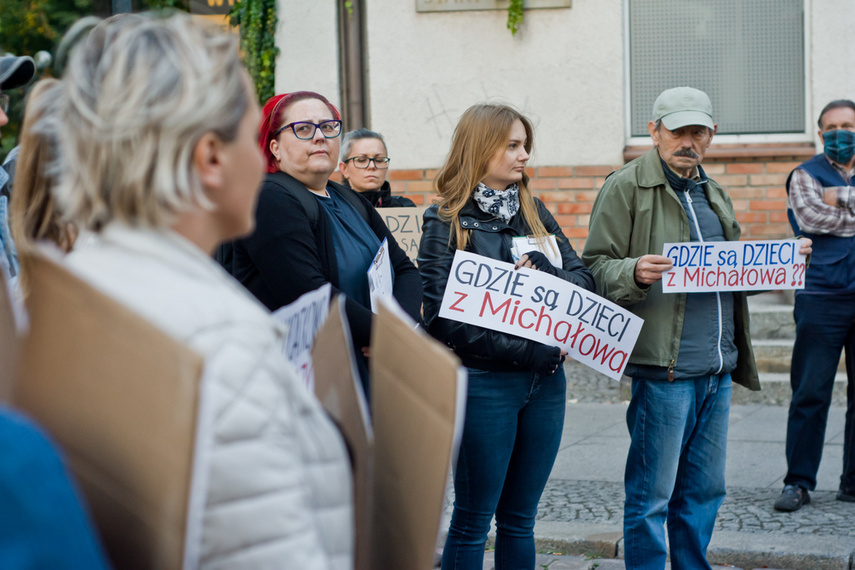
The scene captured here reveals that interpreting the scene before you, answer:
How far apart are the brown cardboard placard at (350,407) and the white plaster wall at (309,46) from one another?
280 inches

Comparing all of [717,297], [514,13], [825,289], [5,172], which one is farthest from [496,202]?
[514,13]

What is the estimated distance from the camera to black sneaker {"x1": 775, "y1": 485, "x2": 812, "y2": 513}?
4547mm

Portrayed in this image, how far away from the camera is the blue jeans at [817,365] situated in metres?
4.79

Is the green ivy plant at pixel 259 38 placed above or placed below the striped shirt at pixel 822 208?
above

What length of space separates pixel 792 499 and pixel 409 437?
3827 millimetres

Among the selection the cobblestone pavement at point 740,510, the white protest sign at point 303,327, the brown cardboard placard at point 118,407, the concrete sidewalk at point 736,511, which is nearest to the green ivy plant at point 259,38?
the concrete sidewalk at point 736,511

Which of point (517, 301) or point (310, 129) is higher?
point (310, 129)

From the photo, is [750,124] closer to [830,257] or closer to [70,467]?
[830,257]

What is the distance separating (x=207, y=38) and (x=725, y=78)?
7.78m

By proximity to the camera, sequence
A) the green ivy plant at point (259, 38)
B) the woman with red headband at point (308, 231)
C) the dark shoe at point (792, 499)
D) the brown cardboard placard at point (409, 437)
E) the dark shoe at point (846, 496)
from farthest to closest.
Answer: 1. the green ivy plant at point (259, 38)
2. the dark shoe at point (846, 496)
3. the dark shoe at point (792, 499)
4. the woman with red headband at point (308, 231)
5. the brown cardboard placard at point (409, 437)

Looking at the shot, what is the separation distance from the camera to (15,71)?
3609 millimetres

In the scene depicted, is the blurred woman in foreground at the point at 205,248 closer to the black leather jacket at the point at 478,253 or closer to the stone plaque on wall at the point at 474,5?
the black leather jacket at the point at 478,253

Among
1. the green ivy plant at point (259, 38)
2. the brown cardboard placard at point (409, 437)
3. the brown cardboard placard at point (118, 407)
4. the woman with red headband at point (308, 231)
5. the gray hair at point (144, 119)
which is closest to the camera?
the brown cardboard placard at point (118, 407)

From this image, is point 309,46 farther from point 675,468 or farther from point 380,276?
point 675,468
